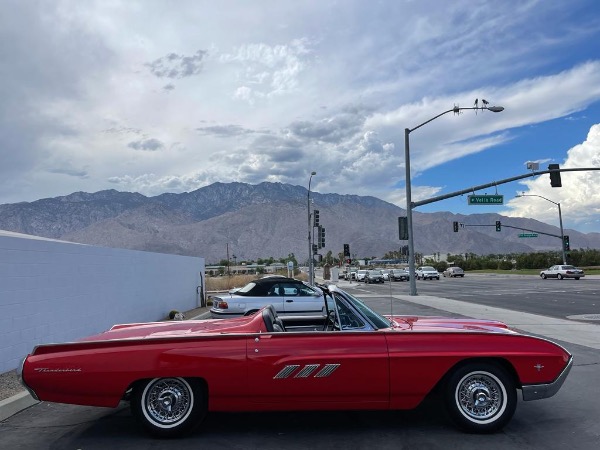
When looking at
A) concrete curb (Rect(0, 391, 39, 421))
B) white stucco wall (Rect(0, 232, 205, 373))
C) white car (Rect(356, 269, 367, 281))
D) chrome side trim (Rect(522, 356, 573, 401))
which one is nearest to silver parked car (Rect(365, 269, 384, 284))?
white car (Rect(356, 269, 367, 281))

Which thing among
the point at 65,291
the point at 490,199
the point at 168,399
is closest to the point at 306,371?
the point at 168,399

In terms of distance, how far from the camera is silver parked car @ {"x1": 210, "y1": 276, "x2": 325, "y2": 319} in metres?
14.1

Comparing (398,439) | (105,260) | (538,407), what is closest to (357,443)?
(398,439)

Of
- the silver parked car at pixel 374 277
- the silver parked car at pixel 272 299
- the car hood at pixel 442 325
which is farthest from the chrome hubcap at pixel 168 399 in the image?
the silver parked car at pixel 374 277

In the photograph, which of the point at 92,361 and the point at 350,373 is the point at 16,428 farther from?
the point at 350,373

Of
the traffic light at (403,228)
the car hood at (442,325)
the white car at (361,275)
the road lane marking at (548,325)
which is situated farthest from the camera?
the white car at (361,275)

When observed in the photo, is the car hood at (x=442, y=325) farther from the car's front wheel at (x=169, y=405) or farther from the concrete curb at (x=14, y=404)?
the concrete curb at (x=14, y=404)

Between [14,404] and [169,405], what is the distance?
98.1 inches

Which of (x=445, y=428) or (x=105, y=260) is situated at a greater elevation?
(x=105, y=260)

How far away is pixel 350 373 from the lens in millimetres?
5129

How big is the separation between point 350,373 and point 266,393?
0.79 metres

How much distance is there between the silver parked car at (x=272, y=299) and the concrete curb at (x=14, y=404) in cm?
735

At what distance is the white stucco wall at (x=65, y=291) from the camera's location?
846cm

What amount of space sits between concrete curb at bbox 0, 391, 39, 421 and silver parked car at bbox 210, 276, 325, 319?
7.35 meters
